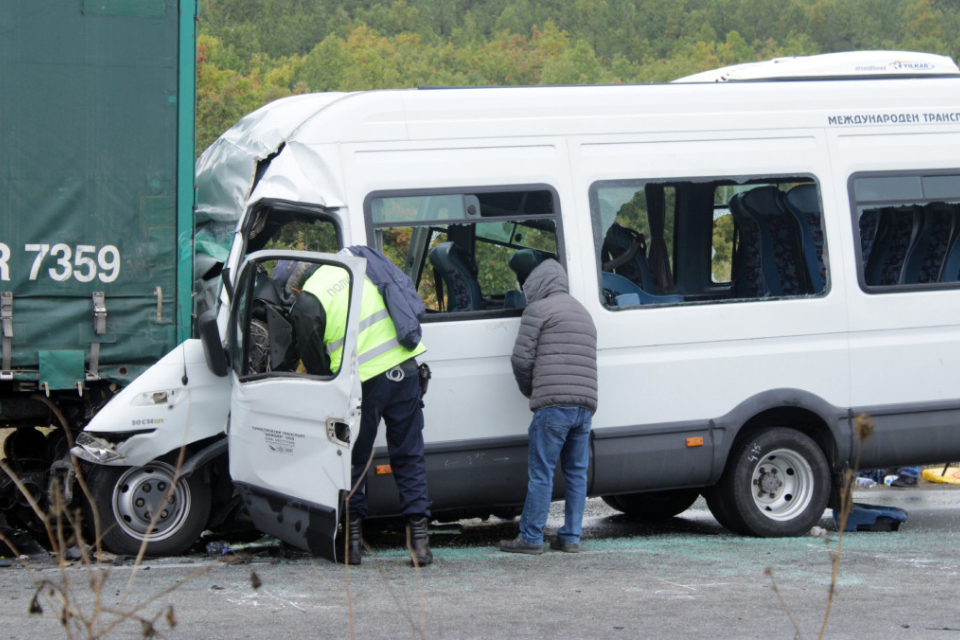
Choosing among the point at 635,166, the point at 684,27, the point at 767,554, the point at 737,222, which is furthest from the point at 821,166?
the point at 684,27

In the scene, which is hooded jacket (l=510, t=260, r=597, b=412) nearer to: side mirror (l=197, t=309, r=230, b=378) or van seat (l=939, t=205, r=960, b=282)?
side mirror (l=197, t=309, r=230, b=378)

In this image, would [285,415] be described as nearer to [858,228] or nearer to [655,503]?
[655,503]

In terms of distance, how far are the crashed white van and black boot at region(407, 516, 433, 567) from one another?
0.26 metres

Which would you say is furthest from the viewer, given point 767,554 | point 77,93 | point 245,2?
point 245,2

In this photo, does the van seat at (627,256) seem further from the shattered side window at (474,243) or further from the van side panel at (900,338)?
the van side panel at (900,338)

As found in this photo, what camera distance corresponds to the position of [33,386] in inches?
242

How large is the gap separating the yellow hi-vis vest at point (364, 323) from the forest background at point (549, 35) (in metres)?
47.5

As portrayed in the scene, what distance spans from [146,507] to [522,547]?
2.11 m

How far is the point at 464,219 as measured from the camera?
6469 mm

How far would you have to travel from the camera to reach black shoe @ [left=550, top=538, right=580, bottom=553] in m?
6.68

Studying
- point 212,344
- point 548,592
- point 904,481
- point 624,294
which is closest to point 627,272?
point 624,294

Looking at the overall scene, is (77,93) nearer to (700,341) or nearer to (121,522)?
(121,522)

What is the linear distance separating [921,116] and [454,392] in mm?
3615

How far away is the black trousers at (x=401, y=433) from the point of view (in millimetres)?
5918
